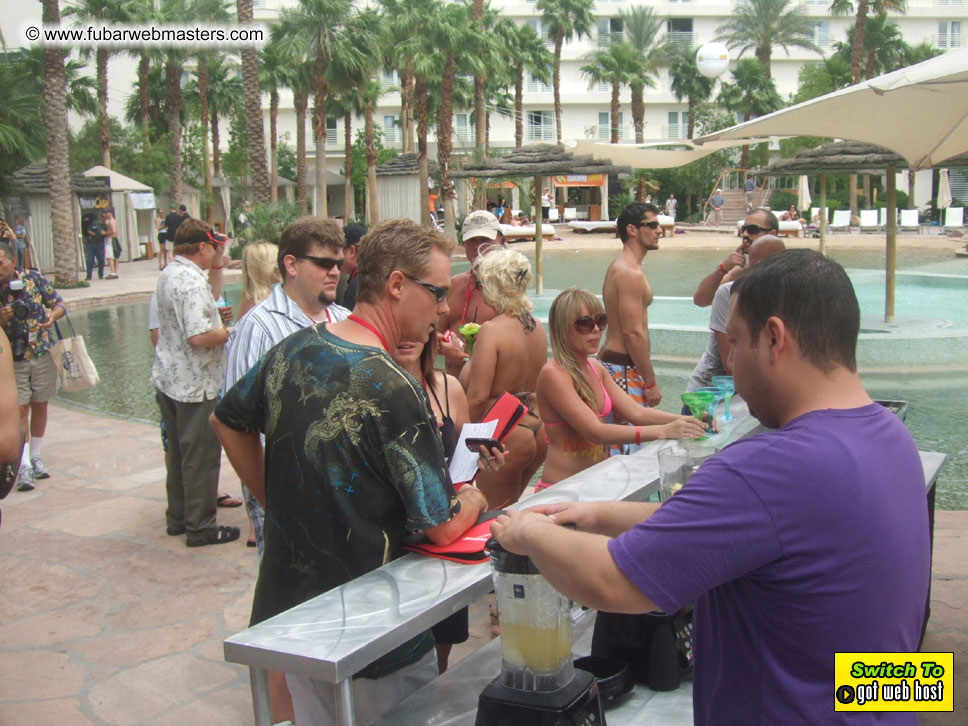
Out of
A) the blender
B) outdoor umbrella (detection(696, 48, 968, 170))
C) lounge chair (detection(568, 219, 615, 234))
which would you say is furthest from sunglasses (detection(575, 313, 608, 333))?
lounge chair (detection(568, 219, 615, 234))

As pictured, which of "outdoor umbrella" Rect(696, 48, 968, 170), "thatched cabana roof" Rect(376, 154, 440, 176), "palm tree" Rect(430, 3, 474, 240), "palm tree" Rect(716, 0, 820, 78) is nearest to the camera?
"outdoor umbrella" Rect(696, 48, 968, 170)

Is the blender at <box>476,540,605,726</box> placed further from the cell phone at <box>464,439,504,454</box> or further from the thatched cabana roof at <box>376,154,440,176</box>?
the thatched cabana roof at <box>376,154,440,176</box>

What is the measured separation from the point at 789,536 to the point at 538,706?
36.8 inches

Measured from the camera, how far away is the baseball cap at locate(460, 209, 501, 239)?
18.8 feet

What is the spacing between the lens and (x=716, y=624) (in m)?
1.67

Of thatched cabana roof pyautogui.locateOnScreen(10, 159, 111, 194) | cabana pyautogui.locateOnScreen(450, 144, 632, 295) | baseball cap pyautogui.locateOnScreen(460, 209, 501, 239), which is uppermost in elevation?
thatched cabana roof pyautogui.locateOnScreen(10, 159, 111, 194)

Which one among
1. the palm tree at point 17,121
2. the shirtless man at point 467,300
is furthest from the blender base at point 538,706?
the palm tree at point 17,121

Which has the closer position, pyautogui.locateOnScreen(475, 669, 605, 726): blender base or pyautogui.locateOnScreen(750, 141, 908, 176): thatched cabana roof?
pyautogui.locateOnScreen(475, 669, 605, 726): blender base

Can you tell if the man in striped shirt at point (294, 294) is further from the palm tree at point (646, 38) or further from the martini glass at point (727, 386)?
the palm tree at point (646, 38)

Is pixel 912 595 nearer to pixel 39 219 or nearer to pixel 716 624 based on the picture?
pixel 716 624

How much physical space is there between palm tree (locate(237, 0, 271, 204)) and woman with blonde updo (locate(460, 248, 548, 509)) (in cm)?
2139

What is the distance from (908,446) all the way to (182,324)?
4631 millimetres

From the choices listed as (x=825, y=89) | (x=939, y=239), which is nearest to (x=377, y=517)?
(x=939, y=239)

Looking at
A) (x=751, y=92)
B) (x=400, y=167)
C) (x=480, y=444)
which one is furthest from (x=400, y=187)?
(x=480, y=444)
